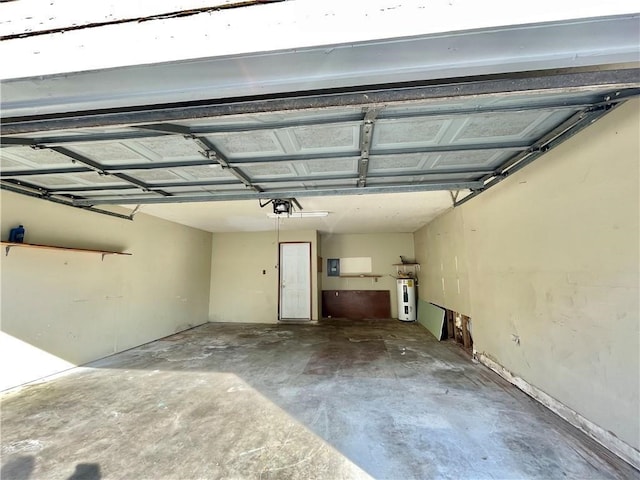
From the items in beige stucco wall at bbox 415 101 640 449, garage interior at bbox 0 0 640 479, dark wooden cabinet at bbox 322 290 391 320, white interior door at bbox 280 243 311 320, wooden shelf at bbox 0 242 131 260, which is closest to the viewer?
garage interior at bbox 0 0 640 479

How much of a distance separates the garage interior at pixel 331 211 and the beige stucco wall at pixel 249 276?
239 cm

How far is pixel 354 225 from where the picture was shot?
673cm

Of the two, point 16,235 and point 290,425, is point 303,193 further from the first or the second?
point 16,235

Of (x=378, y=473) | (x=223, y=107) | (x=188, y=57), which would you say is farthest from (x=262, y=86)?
(x=378, y=473)

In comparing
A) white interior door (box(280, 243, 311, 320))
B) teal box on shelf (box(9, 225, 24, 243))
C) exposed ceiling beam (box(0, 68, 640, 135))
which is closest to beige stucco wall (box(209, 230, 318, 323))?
white interior door (box(280, 243, 311, 320))

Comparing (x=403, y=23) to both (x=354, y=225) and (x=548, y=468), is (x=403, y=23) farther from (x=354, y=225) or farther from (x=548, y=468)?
(x=354, y=225)

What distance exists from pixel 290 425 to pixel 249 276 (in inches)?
217

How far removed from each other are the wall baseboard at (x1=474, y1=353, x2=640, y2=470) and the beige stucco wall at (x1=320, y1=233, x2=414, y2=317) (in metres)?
4.75

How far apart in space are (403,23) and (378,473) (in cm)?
240

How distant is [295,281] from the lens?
7.32 m

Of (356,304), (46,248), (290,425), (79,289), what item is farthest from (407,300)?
(46,248)

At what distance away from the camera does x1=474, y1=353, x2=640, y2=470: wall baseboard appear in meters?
1.74

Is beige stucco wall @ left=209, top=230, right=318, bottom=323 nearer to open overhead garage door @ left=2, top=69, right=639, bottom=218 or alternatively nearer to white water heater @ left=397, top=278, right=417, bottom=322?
white water heater @ left=397, top=278, right=417, bottom=322

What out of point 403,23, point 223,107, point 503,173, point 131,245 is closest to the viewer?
point 403,23
